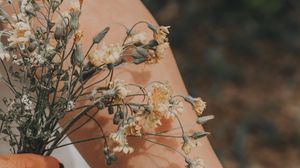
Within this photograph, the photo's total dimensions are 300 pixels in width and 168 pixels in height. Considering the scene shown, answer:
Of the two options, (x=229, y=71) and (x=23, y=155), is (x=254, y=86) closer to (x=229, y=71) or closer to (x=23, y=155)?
(x=229, y=71)

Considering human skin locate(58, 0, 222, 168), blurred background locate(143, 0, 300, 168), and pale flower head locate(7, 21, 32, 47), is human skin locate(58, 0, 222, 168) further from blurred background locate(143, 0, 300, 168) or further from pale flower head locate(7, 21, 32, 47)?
blurred background locate(143, 0, 300, 168)

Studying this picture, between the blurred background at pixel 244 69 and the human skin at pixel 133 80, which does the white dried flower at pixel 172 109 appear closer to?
the human skin at pixel 133 80

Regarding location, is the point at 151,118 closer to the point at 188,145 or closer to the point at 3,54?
the point at 188,145

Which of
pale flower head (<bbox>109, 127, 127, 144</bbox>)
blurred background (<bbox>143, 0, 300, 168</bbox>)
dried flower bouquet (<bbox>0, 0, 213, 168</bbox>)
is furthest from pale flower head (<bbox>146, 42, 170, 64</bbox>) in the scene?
blurred background (<bbox>143, 0, 300, 168</bbox>)

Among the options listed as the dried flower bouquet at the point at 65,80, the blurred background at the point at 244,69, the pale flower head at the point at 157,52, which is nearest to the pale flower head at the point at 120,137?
the dried flower bouquet at the point at 65,80

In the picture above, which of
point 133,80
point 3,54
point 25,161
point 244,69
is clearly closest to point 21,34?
point 3,54
